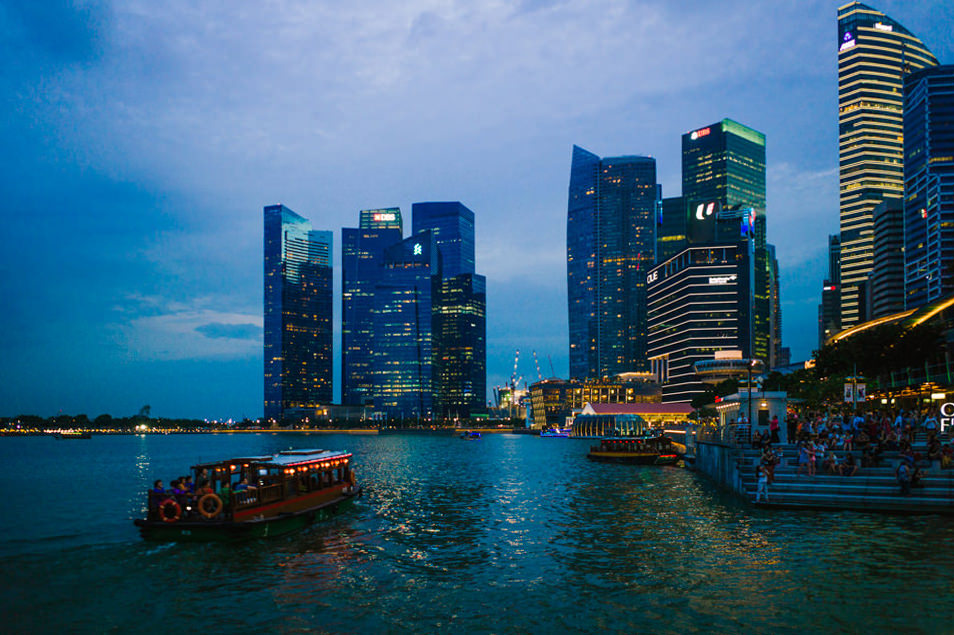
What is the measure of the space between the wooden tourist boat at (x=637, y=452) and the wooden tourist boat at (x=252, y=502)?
177 feet

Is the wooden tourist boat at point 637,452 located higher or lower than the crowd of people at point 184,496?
lower

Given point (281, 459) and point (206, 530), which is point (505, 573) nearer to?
point (206, 530)

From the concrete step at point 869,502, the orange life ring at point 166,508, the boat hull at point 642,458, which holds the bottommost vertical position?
the boat hull at point 642,458

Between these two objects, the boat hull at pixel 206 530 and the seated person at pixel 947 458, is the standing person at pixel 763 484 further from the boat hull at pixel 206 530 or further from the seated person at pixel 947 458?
the boat hull at pixel 206 530

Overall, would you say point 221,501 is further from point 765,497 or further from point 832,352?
point 832,352

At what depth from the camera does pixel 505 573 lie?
26.1m

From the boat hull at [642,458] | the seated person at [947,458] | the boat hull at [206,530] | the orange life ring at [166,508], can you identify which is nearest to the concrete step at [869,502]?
the seated person at [947,458]

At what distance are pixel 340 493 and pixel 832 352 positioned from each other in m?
75.5

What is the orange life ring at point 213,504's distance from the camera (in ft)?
100

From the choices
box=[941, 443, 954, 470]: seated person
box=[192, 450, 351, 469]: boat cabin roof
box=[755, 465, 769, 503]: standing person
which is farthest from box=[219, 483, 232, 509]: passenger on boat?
box=[941, 443, 954, 470]: seated person

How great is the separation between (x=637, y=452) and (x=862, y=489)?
173 feet

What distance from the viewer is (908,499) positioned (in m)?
34.6

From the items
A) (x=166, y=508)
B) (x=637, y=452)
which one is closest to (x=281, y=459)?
(x=166, y=508)

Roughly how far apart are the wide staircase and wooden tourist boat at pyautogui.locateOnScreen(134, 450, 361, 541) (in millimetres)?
→ 25082
